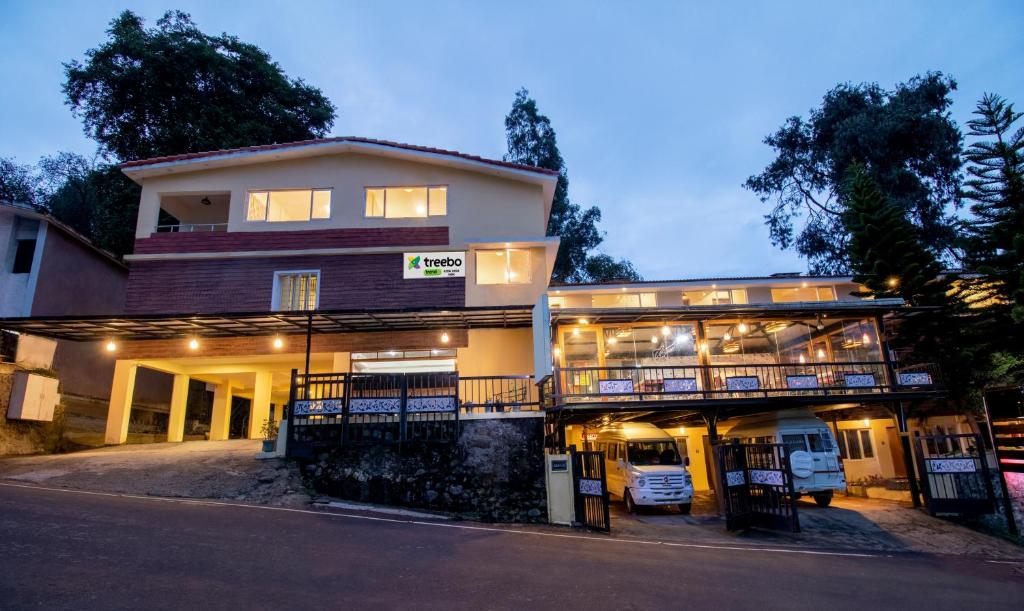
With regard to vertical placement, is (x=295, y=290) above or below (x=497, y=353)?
above

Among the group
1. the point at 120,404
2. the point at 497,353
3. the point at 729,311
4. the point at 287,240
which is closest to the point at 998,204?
the point at 729,311

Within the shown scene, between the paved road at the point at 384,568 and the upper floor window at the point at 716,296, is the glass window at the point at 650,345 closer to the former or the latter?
the upper floor window at the point at 716,296

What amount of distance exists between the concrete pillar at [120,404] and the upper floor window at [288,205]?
22.5 ft

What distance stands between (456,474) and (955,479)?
40.8ft

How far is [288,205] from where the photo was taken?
63.2 feet

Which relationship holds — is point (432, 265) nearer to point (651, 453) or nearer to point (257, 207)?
point (257, 207)

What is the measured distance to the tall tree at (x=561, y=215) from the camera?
40.2 metres

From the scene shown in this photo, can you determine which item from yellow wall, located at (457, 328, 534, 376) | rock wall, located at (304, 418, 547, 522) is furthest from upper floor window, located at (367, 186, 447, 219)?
rock wall, located at (304, 418, 547, 522)

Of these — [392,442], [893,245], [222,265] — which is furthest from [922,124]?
[222,265]

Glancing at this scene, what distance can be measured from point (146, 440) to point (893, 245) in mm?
29934

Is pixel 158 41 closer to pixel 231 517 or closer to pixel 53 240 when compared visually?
pixel 53 240

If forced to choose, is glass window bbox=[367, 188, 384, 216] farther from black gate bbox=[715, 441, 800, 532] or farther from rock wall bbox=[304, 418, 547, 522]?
black gate bbox=[715, 441, 800, 532]

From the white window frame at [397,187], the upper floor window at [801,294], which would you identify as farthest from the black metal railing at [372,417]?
the upper floor window at [801,294]

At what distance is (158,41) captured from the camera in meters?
28.8
